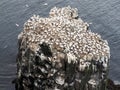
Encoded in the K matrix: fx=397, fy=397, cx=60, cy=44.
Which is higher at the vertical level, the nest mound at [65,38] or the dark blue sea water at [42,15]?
the nest mound at [65,38]

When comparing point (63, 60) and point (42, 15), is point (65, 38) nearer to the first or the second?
point (63, 60)

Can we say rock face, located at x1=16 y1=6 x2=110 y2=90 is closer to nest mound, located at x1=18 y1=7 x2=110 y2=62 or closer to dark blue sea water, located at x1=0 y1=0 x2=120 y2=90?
nest mound, located at x1=18 y1=7 x2=110 y2=62

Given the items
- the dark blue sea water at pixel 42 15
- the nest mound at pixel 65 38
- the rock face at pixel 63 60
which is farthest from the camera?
the dark blue sea water at pixel 42 15

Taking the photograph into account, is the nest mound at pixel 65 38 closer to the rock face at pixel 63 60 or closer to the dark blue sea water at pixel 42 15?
the rock face at pixel 63 60

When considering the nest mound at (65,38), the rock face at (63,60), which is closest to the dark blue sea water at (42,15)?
the rock face at (63,60)

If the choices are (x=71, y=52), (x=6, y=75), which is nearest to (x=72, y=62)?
(x=71, y=52)

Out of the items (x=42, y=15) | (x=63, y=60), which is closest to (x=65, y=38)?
(x=63, y=60)
